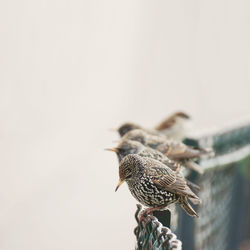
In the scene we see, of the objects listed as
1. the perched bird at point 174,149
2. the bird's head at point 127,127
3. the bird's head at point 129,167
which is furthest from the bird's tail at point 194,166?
the bird's head at point 127,127

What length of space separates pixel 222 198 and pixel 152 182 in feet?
3.83

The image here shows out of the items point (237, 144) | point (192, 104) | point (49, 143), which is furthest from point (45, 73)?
point (237, 144)

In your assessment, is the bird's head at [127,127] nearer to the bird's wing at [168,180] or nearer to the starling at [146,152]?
the starling at [146,152]

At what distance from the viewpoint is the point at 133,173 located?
304cm

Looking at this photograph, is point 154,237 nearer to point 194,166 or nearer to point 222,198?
point 194,166

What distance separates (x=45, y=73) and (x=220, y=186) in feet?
22.0

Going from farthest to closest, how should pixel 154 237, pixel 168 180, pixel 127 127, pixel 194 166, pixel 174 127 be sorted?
pixel 174 127
pixel 127 127
pixel 194 166
pixel 168 180
pixel 154 237

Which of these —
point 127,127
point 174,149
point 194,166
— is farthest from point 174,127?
point 194,166

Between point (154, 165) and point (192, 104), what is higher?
point (192, 104)

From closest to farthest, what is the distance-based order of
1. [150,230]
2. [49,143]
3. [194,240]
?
1. [150,230]
2. [194,240]
3. [49,143]

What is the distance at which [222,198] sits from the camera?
160 inches

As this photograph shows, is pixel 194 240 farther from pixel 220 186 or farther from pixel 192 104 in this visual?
pixel 192 104

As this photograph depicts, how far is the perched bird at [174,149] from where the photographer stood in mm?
3849

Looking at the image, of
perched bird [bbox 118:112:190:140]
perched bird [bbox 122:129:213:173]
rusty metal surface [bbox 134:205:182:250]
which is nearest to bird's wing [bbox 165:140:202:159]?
perched bird [bbox 122:129:213:173]
